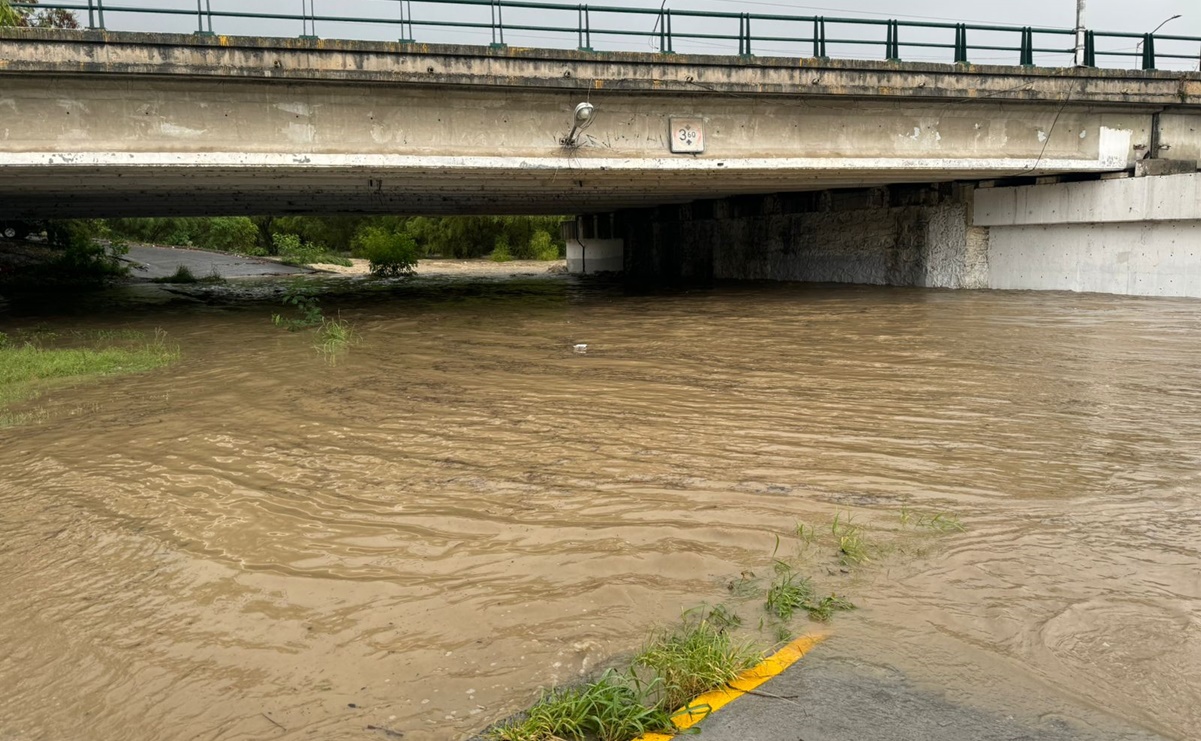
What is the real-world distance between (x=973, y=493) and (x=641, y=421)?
302 centimetres

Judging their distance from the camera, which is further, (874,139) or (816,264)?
(816,264)

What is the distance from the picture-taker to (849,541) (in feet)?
15.5

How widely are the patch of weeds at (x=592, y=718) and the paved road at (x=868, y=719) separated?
0.68 ft

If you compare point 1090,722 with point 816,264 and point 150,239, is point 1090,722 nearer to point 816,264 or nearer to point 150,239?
Answer: point 816,264

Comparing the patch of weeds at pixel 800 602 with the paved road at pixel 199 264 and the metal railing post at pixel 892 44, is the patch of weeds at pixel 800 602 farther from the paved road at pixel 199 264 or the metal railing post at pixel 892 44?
the paved road at pixel 199 264

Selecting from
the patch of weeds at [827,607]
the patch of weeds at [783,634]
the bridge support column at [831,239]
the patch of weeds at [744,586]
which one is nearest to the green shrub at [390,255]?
the bridge support column at [831,239]

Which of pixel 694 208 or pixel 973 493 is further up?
pixel 694 208

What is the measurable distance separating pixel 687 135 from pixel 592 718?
14.6 m

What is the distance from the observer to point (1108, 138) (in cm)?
1866

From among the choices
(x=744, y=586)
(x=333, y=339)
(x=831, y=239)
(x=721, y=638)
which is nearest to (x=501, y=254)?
(x=831, y=239)

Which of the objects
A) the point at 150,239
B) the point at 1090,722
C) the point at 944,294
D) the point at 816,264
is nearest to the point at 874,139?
the point at 944,294

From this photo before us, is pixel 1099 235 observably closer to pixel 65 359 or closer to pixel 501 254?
pixel 65 359

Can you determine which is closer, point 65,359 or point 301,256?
point 65,359

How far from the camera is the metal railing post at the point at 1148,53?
18547 millimetres
